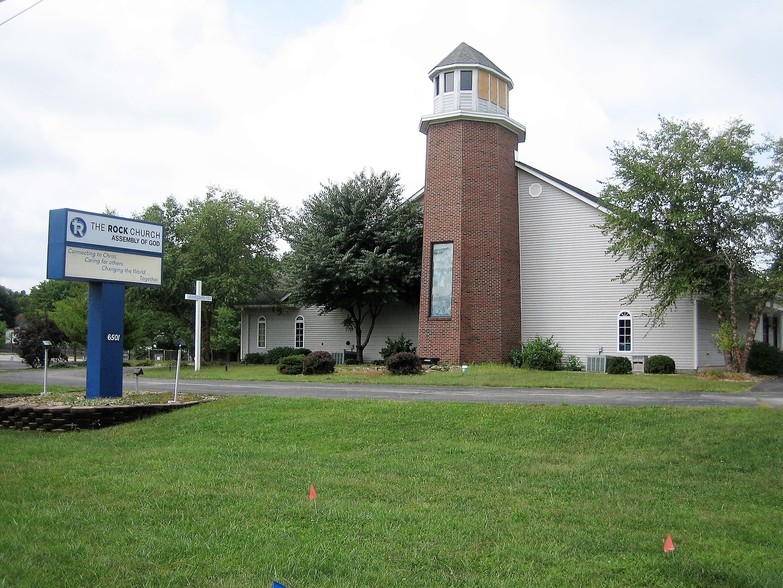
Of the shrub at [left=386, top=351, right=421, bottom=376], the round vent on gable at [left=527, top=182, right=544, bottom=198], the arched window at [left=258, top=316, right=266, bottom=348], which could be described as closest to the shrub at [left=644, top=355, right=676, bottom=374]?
the round vent on gable at [left=527, top=182, right=544, bottom=198]

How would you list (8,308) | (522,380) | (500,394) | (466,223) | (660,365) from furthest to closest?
(8,308) < (466,223) < (660,365) < (522,380) < (500,394)

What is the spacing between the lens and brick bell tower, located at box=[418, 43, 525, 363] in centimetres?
2850

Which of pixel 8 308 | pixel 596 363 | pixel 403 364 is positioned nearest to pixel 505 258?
pixel 596 363

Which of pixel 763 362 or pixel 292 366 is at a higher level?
pixel 763 362

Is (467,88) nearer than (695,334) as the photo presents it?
No

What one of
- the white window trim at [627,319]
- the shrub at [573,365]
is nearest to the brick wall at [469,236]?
the shrub at [573,365]

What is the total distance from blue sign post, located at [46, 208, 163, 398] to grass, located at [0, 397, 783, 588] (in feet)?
10.6

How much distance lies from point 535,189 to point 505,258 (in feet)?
12.5

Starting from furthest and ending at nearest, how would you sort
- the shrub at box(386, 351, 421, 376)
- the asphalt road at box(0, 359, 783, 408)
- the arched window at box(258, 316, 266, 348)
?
the arched window at box(258, 316, 266, 348), the shrub at box(386, 351, 421, 376), the asphalt road at box(0, 359, 783, 408)

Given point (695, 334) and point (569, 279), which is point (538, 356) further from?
point (695, 334)

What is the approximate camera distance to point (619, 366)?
90.1ft

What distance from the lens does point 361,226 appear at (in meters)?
33.0

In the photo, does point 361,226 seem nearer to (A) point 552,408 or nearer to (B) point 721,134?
(B) point 721,134

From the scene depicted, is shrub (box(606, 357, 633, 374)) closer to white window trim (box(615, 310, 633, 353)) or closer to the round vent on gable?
white window trim (box(615, 310, 633, 353))
